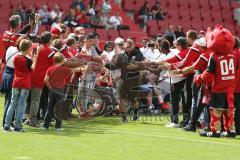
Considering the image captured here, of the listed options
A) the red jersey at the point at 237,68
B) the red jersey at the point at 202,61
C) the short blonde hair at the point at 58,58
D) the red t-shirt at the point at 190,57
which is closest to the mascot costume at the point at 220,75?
the red jersey at the point at 237,68

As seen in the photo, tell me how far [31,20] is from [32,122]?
2.21 meters

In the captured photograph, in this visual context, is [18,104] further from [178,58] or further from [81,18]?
[81,18]

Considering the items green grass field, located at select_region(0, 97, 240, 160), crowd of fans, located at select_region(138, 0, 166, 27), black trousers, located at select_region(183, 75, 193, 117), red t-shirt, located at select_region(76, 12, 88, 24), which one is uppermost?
crowd of fans, located at select_region(138, 0, 166, 27)

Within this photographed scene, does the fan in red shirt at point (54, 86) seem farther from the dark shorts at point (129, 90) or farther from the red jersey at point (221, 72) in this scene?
the red jersey at point (221, 72)

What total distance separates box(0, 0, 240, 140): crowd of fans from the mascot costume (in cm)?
2

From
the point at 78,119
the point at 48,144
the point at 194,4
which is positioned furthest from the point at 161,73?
the point at 194,4

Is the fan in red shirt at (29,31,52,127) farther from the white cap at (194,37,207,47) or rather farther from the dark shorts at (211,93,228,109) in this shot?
the dark shorts at (211,93,228,109)

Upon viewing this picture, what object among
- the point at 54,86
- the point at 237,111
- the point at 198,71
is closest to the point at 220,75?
the point at 237,111

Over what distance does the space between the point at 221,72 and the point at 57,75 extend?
312 cm

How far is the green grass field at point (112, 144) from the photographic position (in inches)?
412

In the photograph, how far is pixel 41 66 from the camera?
1387 cm

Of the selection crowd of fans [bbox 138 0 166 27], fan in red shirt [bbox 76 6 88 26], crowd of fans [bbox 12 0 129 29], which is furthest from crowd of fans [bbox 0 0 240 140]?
crowd of fans [bbox 138 0 166 27]

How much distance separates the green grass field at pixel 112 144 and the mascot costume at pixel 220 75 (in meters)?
0.54

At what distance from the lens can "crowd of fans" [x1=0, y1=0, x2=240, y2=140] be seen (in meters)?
13.1
